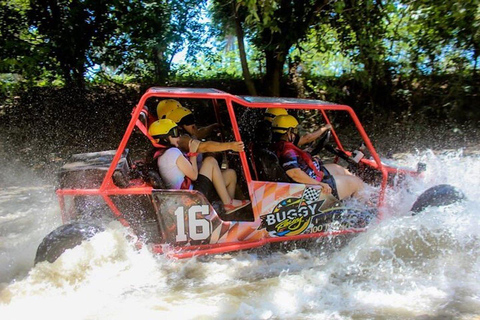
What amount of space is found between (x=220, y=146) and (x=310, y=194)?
98 centimetres

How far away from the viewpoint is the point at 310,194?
480 cm

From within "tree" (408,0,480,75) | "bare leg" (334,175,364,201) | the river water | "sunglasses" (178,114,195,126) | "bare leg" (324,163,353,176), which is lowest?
the river water

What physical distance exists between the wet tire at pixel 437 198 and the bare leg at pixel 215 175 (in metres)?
1.86

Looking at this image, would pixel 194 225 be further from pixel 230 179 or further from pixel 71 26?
pixel 71 26

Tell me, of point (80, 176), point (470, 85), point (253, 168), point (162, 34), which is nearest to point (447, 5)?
point (470, 85)

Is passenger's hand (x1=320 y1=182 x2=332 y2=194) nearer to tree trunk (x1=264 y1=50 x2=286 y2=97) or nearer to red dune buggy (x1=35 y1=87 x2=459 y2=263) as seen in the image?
red dune buggy (x1=35 y1=87 x2=459 y2=263)

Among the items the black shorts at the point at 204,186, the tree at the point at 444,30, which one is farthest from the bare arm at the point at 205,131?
the tree at the point at 444,30

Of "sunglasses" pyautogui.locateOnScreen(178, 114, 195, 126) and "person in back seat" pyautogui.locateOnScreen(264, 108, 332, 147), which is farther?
"person in back seat" pyautogui.locateOnScreen(264, 108, 332, 147)

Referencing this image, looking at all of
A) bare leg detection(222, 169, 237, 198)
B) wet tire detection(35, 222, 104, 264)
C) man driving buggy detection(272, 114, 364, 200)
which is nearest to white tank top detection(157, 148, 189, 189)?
bare leg detection(222, 169, 237, 198)

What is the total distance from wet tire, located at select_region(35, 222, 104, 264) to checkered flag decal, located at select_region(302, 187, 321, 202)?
1.94 meters

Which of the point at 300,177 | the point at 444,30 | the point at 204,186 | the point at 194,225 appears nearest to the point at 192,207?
the point at 194,225

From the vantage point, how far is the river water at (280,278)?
392 cm

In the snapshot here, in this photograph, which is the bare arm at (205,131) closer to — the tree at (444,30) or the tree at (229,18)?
the tree at (229,18)

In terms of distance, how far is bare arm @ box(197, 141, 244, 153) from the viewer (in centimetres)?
447
